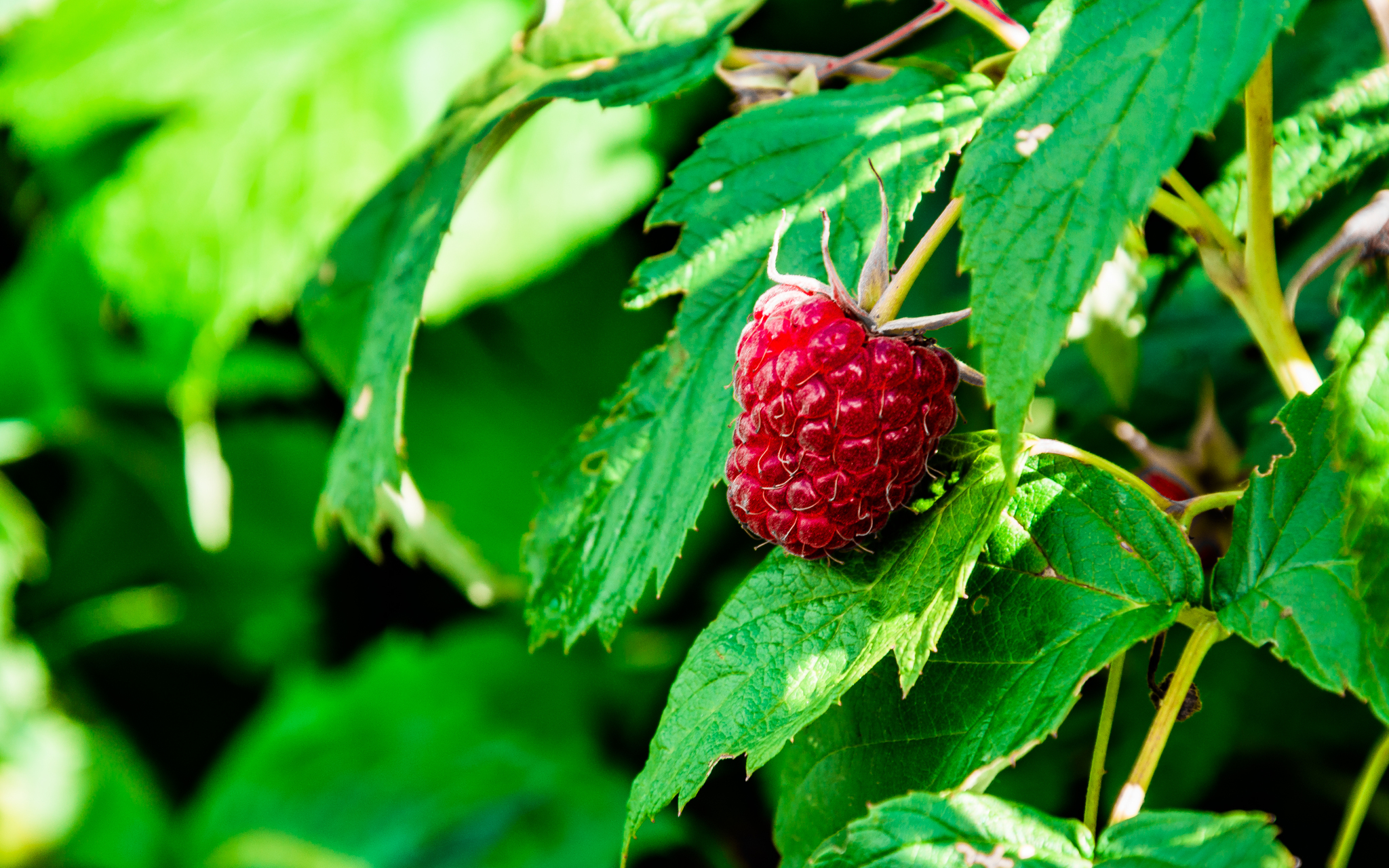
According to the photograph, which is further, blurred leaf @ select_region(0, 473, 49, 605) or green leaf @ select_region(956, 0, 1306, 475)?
blurred leaf @ select_region(0, 473, 49, 605)

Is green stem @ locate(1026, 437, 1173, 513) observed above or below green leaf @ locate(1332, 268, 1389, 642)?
below

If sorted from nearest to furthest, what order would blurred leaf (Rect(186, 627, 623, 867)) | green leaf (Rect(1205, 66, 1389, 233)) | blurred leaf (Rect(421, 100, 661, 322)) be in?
green leaf (Rect(1205, 66, 1389, 233)) < blurred leaf (Rect(421, 100, 661, 322)) < blurred leaf (Rect(186, 627, 623, 867))

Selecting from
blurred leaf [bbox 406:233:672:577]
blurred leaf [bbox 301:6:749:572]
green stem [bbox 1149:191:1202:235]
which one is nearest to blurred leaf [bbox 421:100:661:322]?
blurred leaf [bbox 406:233:672:577]

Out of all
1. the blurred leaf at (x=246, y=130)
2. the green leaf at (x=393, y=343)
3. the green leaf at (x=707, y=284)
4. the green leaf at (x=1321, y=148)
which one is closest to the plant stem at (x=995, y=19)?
the green leaf at (x=707, y=284)

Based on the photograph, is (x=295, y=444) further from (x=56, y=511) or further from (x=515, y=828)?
(x=515, y=828)

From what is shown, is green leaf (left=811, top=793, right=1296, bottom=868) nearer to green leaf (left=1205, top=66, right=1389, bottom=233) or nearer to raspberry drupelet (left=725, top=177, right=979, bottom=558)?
raspberry drupelet (left=725, top=177, right=979, bottom=558)

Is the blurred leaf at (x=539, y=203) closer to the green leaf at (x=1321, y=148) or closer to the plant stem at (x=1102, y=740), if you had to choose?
the green leaf at (x=1321, y=148)

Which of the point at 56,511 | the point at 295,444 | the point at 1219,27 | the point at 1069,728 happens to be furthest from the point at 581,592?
the point at 56,511
